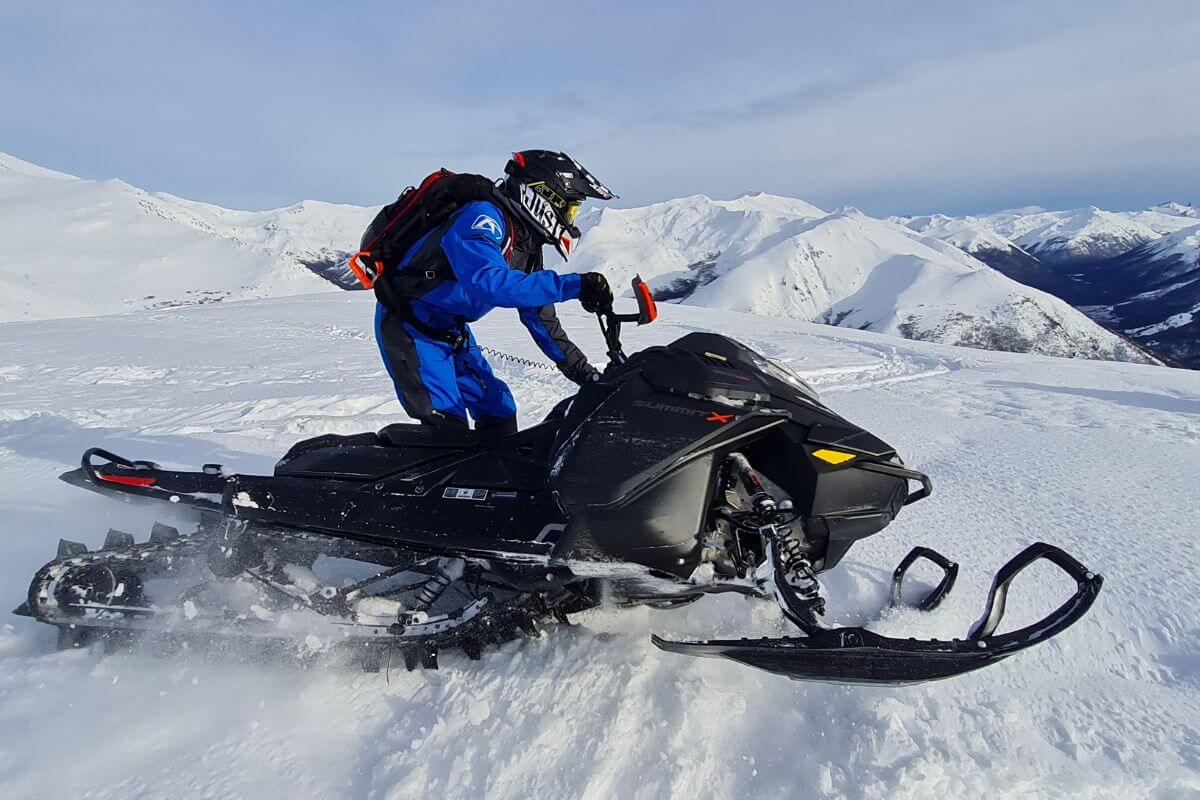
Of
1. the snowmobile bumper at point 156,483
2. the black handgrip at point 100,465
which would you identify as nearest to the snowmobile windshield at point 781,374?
the snowmobile bumper at point 156,483

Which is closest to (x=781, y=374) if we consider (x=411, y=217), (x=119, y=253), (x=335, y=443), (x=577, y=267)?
(x=411, y=217)

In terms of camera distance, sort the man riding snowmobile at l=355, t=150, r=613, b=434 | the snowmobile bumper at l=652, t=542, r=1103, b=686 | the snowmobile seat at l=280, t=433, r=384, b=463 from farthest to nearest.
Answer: the snowmobile seat at l=280, t=433, r=384, b=463
the man riding snowmobile at l=355, t=150, r=613, b=434
the snowmobile bumper at l=652, t=542, r=1103, b=686

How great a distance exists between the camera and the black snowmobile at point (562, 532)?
2078 millimetres

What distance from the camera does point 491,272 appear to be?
2.42 m

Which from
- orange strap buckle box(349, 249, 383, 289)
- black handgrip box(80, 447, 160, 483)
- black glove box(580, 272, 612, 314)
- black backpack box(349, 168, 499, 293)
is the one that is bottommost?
black handgrip box(80, 447, 160, 483)

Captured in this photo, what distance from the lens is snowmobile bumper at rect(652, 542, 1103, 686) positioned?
1813 mm

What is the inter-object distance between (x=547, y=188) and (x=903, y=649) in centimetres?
206

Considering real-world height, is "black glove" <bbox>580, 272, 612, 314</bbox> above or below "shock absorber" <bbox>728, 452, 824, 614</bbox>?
above

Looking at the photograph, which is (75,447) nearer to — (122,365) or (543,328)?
(543,328)

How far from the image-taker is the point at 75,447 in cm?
460

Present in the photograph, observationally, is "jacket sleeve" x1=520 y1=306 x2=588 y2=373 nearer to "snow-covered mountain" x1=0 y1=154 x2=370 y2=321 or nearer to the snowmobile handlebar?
the snowmobile handlebar

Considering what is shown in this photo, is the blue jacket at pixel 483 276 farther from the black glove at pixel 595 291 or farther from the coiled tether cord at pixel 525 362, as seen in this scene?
the coiled tether cord at pixel 525 362

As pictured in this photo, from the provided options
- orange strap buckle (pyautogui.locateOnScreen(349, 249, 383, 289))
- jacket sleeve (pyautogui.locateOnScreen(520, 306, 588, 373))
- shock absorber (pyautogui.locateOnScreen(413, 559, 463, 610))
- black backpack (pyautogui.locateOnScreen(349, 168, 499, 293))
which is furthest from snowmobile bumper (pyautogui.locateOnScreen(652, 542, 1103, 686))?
orange strap buckle (pyautogui.locateOnScreen(349, 249, 383, 289))

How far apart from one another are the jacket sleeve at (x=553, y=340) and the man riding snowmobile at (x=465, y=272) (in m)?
0.30
